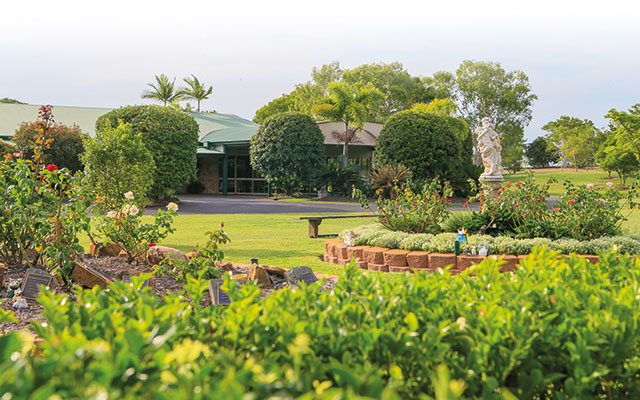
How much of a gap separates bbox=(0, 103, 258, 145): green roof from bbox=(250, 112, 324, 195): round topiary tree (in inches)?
141

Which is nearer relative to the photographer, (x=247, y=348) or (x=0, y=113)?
(x=247, y=348)

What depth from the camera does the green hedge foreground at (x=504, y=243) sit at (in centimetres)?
741

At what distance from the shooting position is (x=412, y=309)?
7.59 ft

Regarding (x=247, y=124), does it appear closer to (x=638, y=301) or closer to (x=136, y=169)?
(x=136, y=169)

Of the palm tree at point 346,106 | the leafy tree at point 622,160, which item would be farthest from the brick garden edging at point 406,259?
the leafy tree at point 622,160

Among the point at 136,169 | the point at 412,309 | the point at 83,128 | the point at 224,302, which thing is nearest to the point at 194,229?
the point at 136,169

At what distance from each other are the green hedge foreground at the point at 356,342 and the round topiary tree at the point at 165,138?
76.3 feet

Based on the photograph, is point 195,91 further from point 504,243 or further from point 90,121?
point 504,243

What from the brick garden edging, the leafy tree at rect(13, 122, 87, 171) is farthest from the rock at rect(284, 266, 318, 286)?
the leafy tree at rect(13, 122, 87, 171)

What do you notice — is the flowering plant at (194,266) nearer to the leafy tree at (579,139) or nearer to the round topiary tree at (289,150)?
the round topiary tree at (289,150)

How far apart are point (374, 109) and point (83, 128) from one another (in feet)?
80.5

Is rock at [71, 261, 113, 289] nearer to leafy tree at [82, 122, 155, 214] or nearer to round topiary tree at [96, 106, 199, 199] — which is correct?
leafy tree at [82, 122, 155, 214]

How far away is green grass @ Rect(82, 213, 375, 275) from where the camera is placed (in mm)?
9135

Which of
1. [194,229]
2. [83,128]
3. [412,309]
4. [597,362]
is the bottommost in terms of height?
[194,229]
